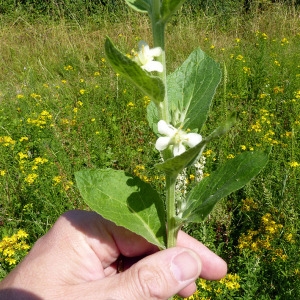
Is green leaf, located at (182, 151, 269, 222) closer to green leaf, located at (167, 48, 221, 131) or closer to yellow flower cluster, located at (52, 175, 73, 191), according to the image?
green leaf, located at (167, 48, 221, 131)

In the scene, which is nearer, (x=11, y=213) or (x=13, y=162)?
(x=11, y=213)

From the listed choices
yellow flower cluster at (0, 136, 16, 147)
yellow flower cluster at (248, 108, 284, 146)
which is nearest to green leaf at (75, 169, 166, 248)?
yellow flower cluster at (248, 108, 284, 146)

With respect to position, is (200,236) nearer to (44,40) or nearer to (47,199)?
(47,199)

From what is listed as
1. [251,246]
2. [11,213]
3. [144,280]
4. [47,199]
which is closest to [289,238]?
[251,246]

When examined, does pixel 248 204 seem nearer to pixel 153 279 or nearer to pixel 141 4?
pixel 153 279

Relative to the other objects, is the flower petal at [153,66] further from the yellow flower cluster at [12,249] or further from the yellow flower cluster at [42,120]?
the yellow flower cluster at [42,120]

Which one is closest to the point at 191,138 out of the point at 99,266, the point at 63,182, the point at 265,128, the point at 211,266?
the point at 99,266
